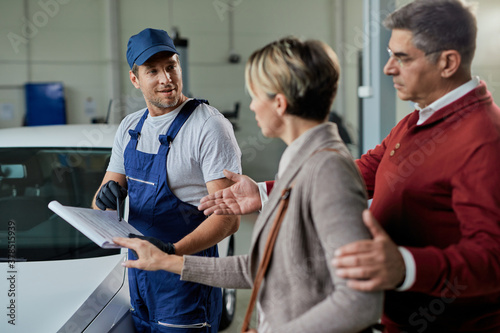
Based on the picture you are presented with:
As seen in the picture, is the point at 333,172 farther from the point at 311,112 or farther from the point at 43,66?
the point at 43,66

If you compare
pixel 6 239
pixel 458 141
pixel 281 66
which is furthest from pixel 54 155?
pixel 458 141

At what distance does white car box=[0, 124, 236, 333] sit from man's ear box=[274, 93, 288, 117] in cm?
98

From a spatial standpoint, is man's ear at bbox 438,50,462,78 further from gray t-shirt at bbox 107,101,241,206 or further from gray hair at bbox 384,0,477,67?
gray t-shirt at bbox 107,101,241,206

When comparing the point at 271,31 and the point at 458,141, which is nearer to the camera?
the point at 458,141

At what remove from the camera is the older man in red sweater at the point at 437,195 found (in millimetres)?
901

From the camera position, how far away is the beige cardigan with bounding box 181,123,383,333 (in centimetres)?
87

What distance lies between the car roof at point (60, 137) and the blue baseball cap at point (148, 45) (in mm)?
730

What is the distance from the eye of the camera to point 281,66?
0.97 metres

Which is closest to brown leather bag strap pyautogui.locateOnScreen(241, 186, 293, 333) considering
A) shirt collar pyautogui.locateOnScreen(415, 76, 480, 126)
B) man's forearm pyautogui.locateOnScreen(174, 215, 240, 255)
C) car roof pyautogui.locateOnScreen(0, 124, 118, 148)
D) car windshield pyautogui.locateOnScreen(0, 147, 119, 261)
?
shirt collar pyautogui.locateOnScreen(415, 76, 480, 126)

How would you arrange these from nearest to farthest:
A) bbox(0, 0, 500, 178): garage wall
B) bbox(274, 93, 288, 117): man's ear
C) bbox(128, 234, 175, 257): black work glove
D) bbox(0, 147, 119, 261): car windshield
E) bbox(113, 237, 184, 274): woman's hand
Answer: bbox(274, 93, 288, 117): man's ear, bbox(113, 237, 184, 274): woman's hand, bbox(128, 234, 175, 257): black work glove, bbox(0, 147, 119, 261): car windshield, bbox(0, 0, 500, 178): garage wall

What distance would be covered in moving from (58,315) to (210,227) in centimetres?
56

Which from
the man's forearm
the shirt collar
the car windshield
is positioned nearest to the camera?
the shirt collar

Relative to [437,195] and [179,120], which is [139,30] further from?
[437,195]

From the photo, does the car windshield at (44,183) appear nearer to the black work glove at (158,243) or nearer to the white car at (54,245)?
the white car at (54,245)
